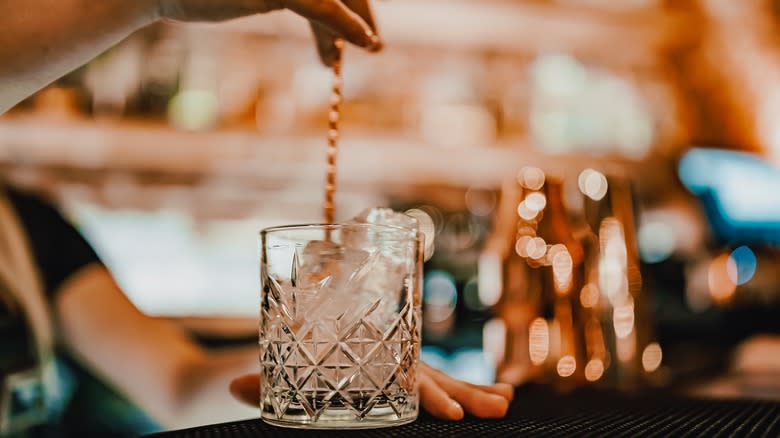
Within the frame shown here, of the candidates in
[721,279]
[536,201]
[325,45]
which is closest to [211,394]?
[536,201]

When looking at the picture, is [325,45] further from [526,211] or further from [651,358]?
[651,358]

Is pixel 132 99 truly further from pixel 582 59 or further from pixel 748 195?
pixel 748 195

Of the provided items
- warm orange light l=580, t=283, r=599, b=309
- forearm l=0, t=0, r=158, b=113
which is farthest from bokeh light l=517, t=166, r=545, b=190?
forearm l=0, t=0, r=158, b=113

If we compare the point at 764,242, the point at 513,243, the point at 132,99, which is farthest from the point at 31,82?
the point at 764,242

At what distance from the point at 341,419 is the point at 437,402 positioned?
0.26 feet

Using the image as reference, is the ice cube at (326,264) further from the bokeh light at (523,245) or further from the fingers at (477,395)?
the bokeh light at (523,245)

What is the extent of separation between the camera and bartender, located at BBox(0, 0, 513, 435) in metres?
0.57

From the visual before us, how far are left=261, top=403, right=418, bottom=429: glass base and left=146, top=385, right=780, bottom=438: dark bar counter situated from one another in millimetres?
11

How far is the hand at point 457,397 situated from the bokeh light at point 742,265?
81.8 inches

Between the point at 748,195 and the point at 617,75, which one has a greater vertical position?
the point at 617,75

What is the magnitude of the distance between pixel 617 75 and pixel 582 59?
0.16 m

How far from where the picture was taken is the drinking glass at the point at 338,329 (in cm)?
48

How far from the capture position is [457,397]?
0.54 m

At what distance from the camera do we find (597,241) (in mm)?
933
